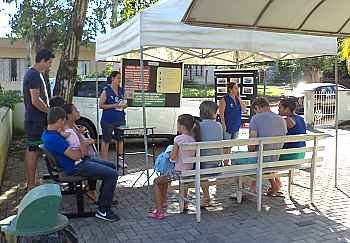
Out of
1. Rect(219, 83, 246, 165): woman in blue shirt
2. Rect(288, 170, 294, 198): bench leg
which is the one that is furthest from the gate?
Rect(288, 170, 294, 198): bench leg

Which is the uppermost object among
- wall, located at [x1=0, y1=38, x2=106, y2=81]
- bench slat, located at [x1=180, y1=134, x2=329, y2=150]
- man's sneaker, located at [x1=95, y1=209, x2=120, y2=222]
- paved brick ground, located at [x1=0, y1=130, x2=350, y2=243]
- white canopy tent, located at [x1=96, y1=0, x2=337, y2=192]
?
wall, located at [x1=0, y1=38, x2=106, y2=81]

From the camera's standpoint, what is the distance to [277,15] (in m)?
5.71

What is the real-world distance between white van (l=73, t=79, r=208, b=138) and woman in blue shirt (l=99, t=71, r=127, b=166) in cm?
237

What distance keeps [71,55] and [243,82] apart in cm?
369

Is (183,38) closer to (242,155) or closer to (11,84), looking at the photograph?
(242,155)

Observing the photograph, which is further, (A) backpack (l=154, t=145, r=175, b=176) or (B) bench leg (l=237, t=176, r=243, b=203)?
(B) bench leg (l=237, t=176, r=243, b=203)

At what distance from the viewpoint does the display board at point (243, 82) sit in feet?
31.7

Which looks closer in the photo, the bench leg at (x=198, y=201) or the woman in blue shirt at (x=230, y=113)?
the bench leg at (x=198, y=201)

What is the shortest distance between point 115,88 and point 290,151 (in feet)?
10.9

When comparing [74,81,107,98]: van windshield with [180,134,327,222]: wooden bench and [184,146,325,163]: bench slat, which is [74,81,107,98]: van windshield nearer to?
[180,134,327,222]: wooden bench

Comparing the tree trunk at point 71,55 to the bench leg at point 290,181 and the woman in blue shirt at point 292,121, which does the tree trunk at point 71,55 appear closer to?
the woman in blue shirt at point 292,121

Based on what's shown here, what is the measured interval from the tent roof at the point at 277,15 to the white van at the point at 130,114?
15.1 ft

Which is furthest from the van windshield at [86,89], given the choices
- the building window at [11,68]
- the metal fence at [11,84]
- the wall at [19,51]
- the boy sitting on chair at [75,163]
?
the metal fence at [11,84]

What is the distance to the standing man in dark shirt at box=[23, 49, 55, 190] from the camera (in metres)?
5.93
